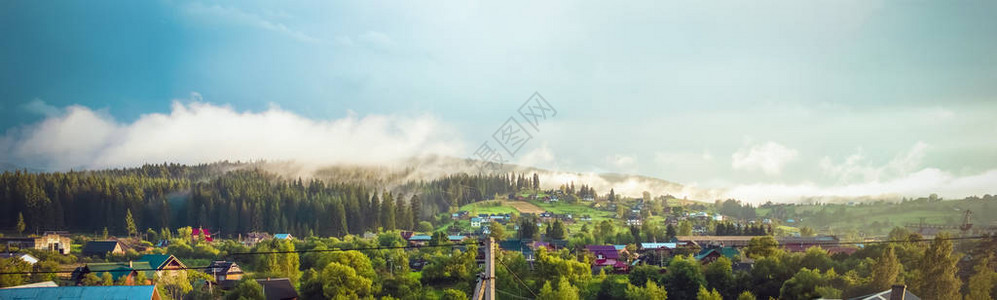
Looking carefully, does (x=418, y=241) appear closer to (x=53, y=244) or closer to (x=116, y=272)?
(x=116, y=272)

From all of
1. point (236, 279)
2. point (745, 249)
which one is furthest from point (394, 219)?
point (745, 249)

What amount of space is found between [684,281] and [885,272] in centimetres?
815

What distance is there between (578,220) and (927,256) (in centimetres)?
5842

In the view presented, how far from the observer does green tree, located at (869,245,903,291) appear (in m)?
22.8

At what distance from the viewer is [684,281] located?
95.7 feet

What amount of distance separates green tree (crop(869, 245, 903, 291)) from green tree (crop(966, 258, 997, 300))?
214 cm

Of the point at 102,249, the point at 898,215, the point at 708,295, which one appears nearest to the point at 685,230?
the point at 898,215

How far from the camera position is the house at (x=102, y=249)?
4578 cm

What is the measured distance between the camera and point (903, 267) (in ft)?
80.3

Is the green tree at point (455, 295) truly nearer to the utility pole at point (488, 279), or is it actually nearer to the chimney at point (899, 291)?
the chimney at point (899, 291)

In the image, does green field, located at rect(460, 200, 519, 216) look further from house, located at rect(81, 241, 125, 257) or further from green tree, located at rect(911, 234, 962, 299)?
green tree, located at rect(911, 234, 962, 299)

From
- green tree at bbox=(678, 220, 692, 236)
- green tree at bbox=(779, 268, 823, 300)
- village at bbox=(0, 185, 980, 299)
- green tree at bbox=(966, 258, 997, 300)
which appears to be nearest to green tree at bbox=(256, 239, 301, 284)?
village at bbox=(0, 185, 980, 299)

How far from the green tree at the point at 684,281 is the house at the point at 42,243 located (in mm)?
41901

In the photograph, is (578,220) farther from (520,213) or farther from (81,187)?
(81,187)
